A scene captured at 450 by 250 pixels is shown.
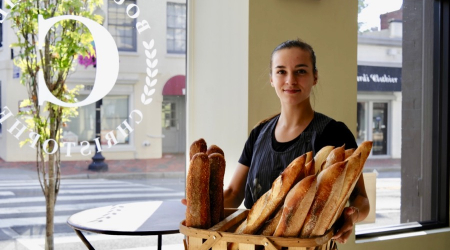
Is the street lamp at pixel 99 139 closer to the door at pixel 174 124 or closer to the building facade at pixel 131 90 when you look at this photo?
the building facade at pixel 131 90

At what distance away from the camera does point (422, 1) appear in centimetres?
421

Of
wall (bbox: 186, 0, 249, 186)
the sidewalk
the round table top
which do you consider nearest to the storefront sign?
wall (bbox: 186, 0, 249, 186)

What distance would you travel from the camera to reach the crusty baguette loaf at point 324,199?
115 cm

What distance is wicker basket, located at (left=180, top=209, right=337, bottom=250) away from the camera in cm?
111

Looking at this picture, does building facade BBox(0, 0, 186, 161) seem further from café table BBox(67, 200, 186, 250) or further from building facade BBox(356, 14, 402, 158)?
building facade BBox(356, 14, 402, 158)

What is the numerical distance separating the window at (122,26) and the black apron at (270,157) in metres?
1.51

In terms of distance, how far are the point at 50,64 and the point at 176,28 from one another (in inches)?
30.6

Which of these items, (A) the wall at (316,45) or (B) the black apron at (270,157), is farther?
(A) the wall at (316,45)

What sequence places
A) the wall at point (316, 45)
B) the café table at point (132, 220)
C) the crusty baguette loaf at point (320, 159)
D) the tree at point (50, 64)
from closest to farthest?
the crusty baguette loaf at point (320, 159), the café table at point (132, 220), the tree at point (50, 64), the wall at point (316, 45)

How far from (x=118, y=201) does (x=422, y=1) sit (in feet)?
9.19

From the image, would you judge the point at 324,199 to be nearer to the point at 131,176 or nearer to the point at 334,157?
the point at 334,157

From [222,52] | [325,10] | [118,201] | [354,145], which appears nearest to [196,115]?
[222,52]

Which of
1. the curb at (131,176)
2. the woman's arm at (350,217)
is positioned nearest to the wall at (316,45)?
the curb at (131,176)

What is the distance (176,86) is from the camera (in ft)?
10.6
